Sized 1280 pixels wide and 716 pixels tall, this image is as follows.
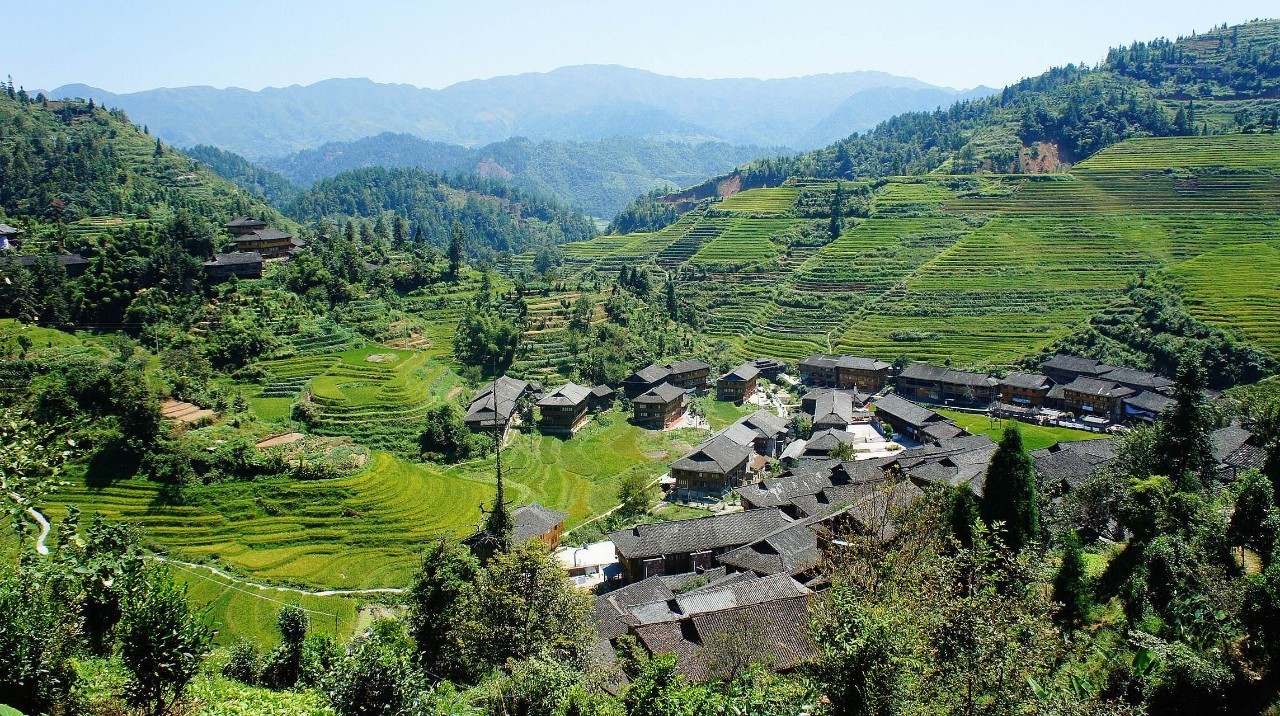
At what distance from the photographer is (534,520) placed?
28.6 meters

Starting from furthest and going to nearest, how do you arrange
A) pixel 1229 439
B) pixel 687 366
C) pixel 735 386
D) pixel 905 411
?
pixel 687 366
pixel 735 386
pixel 905 411
pixel 1229 439

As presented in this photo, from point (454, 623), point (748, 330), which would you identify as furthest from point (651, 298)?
point (454, 623)

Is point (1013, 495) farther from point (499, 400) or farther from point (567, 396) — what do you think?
point (499, 400)

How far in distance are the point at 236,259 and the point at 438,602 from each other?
127 feet

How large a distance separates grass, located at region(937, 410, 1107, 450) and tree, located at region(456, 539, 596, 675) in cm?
3299

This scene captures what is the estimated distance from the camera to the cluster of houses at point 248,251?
45.7 meters

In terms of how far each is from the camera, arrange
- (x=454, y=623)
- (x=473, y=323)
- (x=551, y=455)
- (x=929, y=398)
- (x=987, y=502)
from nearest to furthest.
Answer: (x=454, y=623), (x=987, y=502), (x=551, y=455), (x=473, y=323), (x=929, y=398)

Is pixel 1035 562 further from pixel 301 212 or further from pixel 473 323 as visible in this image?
pixel 301 212

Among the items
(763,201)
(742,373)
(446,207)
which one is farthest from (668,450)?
(446,207)

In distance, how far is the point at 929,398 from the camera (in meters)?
51.3

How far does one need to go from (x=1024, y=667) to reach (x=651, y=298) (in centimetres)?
5706

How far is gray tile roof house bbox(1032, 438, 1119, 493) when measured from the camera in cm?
2936

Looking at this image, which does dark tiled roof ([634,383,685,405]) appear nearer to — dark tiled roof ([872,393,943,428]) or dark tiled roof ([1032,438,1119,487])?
dark tiled roof ([872,393,943,428])

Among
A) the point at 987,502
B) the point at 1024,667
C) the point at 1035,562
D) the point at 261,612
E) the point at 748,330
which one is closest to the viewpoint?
the point at 1024,667
